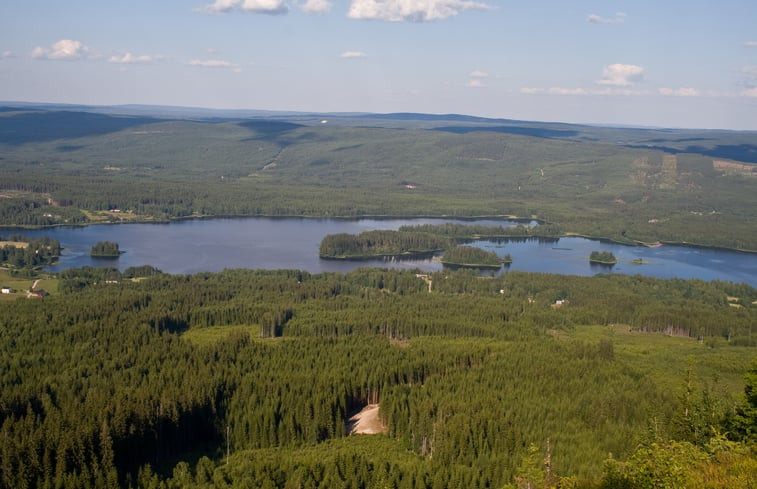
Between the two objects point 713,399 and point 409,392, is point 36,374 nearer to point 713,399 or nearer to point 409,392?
point 409,392

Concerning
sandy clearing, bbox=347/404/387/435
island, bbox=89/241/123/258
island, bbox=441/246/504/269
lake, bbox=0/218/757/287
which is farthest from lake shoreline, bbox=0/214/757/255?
sandy clearing, bbox=347/404/387/435

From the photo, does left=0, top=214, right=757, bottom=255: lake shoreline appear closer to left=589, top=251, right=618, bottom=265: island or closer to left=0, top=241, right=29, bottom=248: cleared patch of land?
left=0, top=241, right=29, bottom=248: cleared patch of land

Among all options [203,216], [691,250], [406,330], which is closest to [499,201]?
[691,250]

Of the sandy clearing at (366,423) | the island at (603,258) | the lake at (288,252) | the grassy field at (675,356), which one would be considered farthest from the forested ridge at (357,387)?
the island at (603,258)

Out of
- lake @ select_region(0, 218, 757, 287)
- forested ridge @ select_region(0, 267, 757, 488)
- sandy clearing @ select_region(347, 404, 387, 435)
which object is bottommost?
lake @ select_region(0, 218, 757, 287)

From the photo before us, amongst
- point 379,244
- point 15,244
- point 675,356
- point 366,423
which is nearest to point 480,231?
point 379,244
